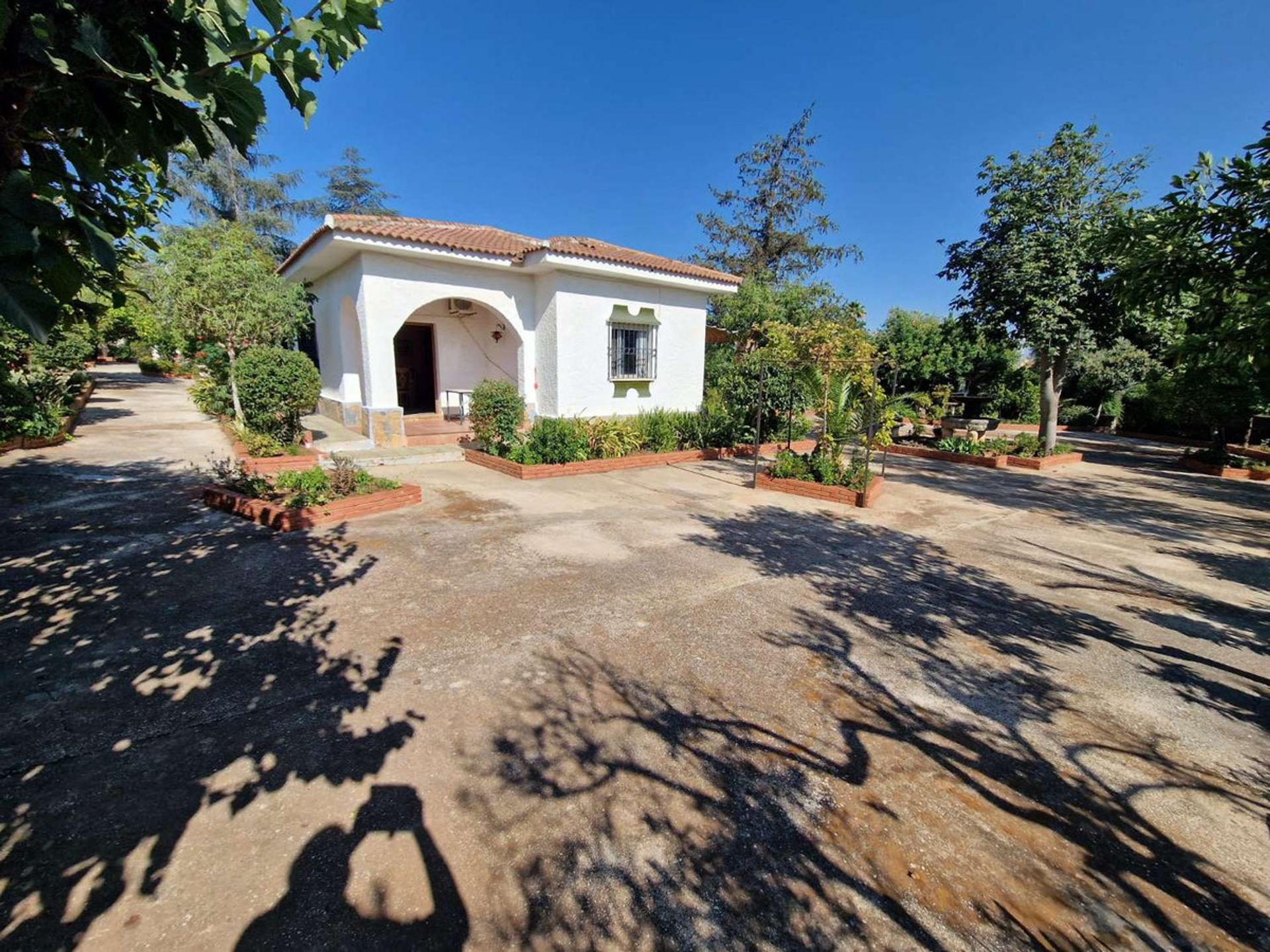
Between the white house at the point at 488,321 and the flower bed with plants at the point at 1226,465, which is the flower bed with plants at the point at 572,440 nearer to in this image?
the white house at the point at 488,321

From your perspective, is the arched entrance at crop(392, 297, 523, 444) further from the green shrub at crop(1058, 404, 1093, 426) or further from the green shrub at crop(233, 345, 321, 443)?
the green shrub at crop(1058, 404, 1093, 426)

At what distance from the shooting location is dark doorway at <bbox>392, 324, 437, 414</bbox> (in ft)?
46.2

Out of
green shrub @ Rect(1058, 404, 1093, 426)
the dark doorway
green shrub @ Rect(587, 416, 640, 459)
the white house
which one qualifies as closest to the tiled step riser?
the white house

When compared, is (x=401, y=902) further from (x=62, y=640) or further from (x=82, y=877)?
(x=62, y=640)

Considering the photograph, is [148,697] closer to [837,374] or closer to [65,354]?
[837,374]

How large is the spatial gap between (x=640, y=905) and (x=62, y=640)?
4071mm

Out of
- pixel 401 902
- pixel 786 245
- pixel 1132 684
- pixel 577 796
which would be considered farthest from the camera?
pixel 786 245

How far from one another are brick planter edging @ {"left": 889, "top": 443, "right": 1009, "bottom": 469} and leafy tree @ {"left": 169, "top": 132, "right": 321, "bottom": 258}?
35.5m

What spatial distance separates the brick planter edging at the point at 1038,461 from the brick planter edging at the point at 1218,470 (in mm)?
2649

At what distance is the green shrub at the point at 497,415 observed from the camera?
10.0m

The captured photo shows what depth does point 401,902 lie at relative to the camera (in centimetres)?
186

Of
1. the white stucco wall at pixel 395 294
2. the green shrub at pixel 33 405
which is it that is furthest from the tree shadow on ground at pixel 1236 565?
the green shrub at pixel 33 405

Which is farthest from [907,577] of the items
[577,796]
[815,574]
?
[577,796]

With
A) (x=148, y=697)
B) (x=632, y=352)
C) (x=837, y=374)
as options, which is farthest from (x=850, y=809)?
(x=632, y=352)
